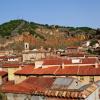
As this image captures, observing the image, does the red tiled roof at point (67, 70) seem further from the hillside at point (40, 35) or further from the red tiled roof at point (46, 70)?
the hillside at point (40, 35)

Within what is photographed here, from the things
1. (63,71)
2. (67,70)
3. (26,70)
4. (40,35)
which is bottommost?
(26,70)

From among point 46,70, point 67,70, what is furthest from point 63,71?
point 46,70

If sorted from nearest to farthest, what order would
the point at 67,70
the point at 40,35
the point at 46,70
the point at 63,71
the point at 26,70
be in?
1. the point at 63,71
2. the point at 67,70
3. the point at 46,70
4. the point at 26,70
5. the point at 40,35

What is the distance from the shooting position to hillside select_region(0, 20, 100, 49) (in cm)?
13688

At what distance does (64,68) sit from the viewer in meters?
37.4

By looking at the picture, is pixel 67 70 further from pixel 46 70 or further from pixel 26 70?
pixel 26 70

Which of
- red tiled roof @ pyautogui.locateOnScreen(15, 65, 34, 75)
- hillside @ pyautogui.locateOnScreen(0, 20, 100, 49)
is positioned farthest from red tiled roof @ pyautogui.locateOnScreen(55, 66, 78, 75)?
hillside @ pyautogui.locateOnScreen(0, 20, 100, 49)

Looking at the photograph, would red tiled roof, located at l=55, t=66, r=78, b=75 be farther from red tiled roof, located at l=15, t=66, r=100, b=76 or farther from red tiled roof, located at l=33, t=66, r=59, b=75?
red tiled roof, located at l=33, t=66, r=59, b=75

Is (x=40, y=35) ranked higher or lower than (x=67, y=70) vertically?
higher

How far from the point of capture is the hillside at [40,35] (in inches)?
5389

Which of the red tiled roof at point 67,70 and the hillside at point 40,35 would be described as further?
the hillside at point 40,35

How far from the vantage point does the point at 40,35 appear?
510 ft

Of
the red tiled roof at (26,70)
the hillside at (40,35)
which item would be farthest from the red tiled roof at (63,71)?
the hillside at (40,35)

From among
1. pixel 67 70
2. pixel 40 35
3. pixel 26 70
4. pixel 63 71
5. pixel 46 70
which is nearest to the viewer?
pixel 63 71
